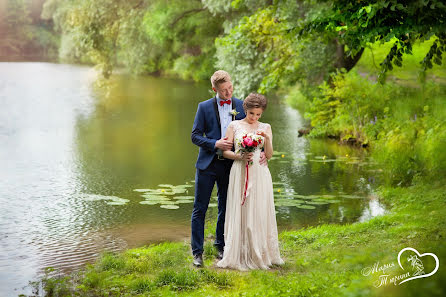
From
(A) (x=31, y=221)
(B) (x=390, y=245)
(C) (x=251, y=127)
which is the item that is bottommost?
(A) (x=31, y=221)

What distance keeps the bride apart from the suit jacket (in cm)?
20

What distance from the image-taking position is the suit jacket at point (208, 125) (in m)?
6.17

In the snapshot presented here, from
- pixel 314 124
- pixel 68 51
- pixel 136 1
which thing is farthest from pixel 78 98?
pixel 68 51

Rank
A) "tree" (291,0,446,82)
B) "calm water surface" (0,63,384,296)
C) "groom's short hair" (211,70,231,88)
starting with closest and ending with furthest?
"groom's short hair" (211,70,231,88) → "tree" (291,0,446,82) → "calm water surface" (0,63,384,296)

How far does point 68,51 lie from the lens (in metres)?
45.8

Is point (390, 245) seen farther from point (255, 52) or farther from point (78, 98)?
point (78, 98)

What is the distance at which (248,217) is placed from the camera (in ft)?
19.7

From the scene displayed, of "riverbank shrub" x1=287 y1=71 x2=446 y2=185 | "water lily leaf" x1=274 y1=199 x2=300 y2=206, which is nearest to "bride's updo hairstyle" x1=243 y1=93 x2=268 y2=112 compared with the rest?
"water lily leaf" x1=274 y1=199 x2=300 y2=206

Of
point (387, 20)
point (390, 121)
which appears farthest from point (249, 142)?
point (390, 121)

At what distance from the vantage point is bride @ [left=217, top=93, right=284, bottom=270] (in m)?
6.02

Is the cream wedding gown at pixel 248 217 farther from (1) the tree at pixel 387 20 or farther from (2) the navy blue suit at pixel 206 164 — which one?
(1) the tree at pixel 387 20

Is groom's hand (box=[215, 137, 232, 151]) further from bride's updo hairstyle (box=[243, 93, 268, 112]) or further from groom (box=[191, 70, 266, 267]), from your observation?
bride's updo hairstyle (box=[243, 93, 268, 112])

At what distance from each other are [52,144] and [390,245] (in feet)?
41.7

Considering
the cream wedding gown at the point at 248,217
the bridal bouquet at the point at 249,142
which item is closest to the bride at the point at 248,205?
the cream wedding gown at the point at 248,217
